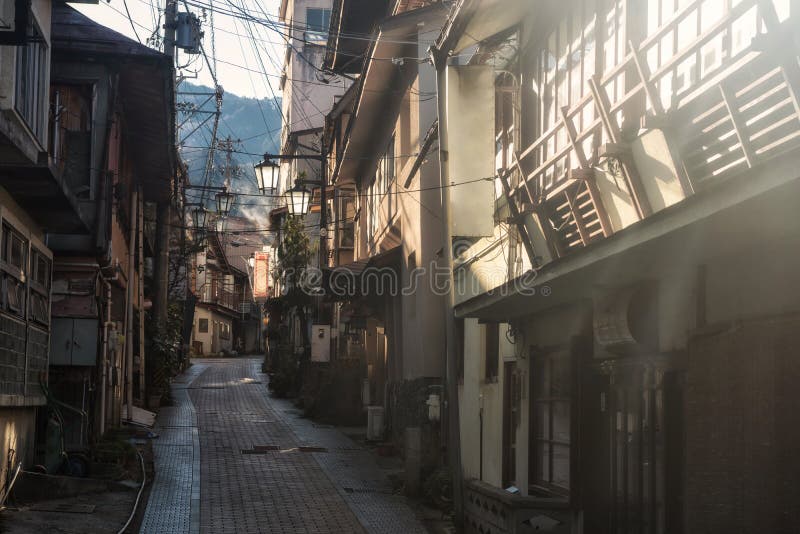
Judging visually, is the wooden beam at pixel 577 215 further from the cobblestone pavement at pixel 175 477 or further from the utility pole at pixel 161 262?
the utility pole at pixel 161 262

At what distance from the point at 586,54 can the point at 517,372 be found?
15.8 ft

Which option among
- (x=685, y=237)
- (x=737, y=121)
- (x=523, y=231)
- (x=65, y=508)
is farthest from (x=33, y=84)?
(x=737, y=121)

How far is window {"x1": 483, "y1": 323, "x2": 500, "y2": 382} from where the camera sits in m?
15.8

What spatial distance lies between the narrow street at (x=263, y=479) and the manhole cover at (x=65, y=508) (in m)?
0.84

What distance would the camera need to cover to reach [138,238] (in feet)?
95.6

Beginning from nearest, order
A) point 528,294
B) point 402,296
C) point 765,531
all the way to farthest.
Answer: point 765,531, point 528,294, point 402,296

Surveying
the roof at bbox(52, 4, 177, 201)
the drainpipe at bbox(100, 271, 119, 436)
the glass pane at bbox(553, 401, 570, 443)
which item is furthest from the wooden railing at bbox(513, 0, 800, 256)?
the drainpipe at bbox(100, 271, 119, 436)

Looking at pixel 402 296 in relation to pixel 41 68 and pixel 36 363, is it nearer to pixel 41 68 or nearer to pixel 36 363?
pixel 36 363

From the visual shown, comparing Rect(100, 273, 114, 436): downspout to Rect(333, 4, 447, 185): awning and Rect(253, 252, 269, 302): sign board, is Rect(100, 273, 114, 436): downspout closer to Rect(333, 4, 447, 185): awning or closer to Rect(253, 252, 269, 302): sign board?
Rect(333, 4, 447, 185): awning

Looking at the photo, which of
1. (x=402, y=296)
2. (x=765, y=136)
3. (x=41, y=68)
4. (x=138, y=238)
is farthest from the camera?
(x=138, y=238)

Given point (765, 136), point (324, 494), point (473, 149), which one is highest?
point (473, 149)

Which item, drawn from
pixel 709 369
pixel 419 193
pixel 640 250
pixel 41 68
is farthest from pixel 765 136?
pixel 419 193

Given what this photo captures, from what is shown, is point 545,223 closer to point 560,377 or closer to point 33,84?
point 560,377

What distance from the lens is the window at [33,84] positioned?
41.5 feet
